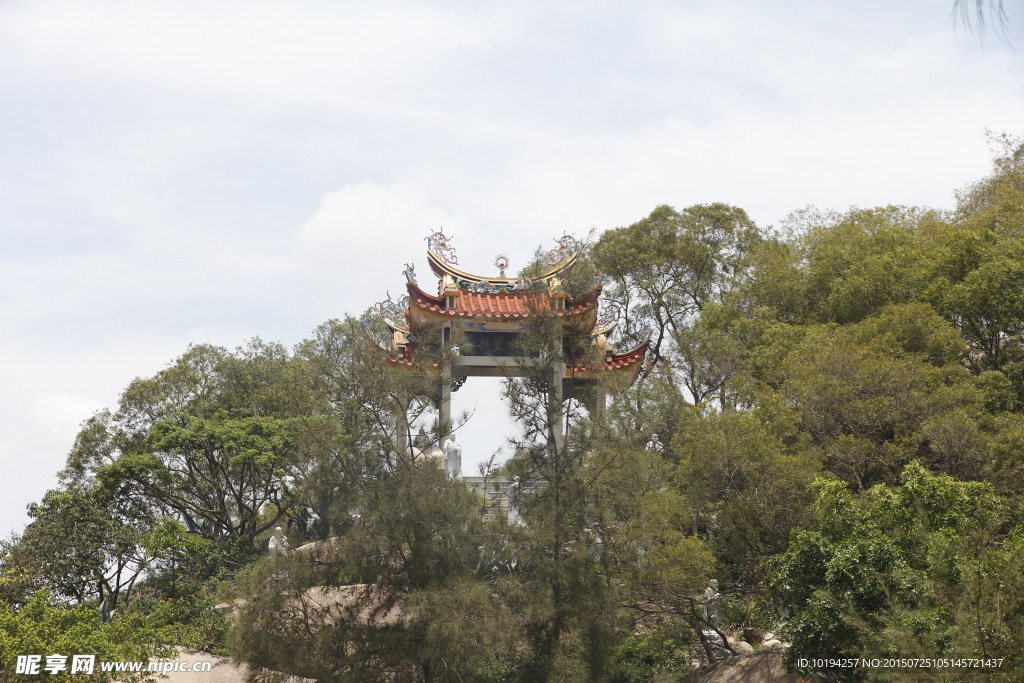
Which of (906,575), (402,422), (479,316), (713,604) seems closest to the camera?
(906,575)

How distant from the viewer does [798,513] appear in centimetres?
1388

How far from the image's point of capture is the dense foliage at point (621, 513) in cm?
1170

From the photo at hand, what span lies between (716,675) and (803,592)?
192 centimetres

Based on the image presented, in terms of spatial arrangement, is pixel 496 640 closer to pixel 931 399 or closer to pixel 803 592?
pixel 803 592

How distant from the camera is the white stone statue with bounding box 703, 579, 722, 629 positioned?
1353 centimetres

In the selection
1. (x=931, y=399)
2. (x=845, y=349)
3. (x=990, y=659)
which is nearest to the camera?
(x=990, y=659)

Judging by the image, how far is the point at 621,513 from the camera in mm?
12961

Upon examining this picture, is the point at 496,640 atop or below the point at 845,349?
below

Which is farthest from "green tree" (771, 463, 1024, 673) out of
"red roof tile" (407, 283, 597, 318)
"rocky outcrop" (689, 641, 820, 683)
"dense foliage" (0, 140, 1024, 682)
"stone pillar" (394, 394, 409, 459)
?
"red roof tile" (407, 283, 597, 318)

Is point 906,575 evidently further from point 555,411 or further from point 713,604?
point 555,411

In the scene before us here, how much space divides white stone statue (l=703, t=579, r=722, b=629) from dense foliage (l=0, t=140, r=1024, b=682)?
156 mm

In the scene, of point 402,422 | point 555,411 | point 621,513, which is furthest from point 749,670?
point 402,422

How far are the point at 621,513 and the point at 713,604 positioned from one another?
1.95m

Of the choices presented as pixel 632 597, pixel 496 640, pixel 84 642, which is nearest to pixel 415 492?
pixel 496 640
